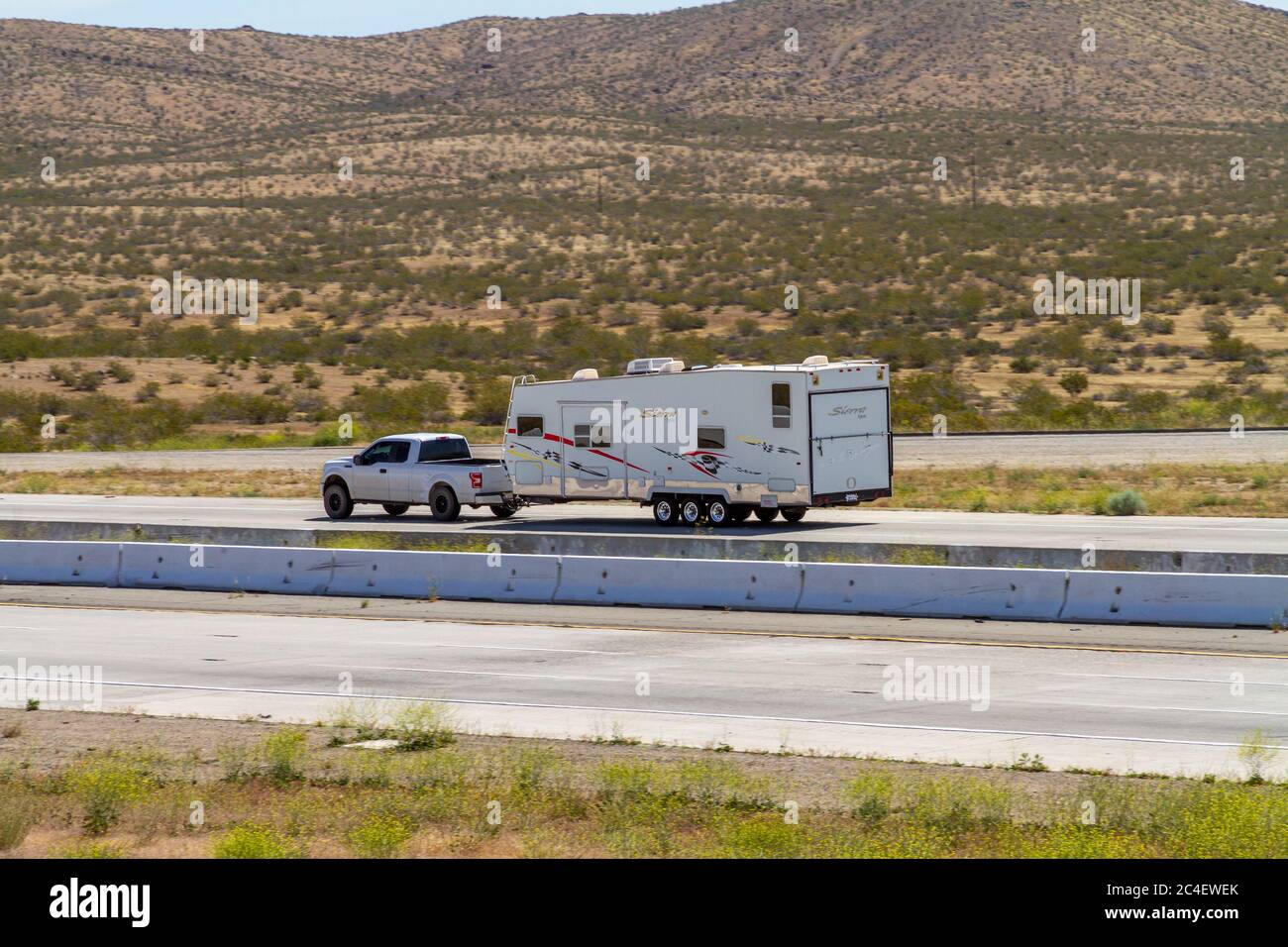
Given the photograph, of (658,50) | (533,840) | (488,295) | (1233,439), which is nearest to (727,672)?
(533,840)

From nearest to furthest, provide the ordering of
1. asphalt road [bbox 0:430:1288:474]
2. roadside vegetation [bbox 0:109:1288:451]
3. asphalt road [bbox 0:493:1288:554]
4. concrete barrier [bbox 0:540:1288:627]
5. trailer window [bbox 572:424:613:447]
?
concrete barrier [bbox 0:540:1288:627]
asphalt road [bbox 0:493:1288:554]
trailer window [bbox 572:424:613:447]
asphalt road [bbox 0:430:1288:474]
roadside vegetation [bbox 0:109:1288:451]

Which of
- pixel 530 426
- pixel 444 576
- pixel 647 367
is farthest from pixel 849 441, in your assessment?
pixel 444 576

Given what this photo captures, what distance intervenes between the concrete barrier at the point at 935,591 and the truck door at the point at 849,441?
24.2 feet

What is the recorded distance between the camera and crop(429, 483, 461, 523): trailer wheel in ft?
103

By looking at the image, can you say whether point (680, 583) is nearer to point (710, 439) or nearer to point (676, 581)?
point (676, 581)

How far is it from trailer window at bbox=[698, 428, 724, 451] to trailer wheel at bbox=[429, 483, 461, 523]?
5599 mm

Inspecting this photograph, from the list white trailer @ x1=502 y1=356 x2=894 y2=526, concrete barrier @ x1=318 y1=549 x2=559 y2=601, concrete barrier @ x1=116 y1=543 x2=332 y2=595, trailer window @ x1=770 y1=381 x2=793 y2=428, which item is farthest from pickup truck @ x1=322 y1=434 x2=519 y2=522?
concrete barrier @ x1=318 y1=549 x2=559 y2=601

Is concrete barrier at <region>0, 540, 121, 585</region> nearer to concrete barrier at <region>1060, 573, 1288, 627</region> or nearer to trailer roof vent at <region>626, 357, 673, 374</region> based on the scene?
trailer roof vent at <region>626, 357, 673, 374</region>

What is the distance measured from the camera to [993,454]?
41688 millimetres

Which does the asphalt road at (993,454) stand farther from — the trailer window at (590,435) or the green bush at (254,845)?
the green bush at (254,845)

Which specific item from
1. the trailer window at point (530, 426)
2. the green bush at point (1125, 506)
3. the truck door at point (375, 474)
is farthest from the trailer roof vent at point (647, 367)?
the green bush at point (1125, 506)

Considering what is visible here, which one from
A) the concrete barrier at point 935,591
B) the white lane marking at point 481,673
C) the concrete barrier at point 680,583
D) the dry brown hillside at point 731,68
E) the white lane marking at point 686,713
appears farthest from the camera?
the dry brown hillside at point 731,68

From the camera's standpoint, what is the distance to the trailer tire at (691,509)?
2906 cm
